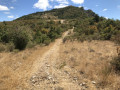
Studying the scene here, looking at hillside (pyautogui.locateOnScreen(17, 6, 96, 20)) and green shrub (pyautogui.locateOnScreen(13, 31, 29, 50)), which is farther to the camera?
hillside (pyautogui.locateOnScreen(17, 6, 96, 20))

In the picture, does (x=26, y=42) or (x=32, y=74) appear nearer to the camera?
(x=32, y=74)

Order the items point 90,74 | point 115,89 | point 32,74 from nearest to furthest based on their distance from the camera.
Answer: point 115,89 < point 90,74 < point 32,74

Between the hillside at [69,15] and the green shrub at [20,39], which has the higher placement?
the hillside at [69,15]

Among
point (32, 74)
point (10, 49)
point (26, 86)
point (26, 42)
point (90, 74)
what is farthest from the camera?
point (26, 42)

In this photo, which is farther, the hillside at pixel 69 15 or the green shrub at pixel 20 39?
the hillside at pixel 69 15

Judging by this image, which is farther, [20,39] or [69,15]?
[69,15]

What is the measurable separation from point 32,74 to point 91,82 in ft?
9.89

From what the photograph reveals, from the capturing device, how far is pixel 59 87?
11.4ft

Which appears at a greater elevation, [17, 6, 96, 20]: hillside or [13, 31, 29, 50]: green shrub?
[17, 6, 96, 20]: hillside

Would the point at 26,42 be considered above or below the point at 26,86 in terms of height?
above

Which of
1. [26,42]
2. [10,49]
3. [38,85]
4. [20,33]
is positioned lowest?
[38,85]

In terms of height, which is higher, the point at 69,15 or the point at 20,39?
the point at 69,15

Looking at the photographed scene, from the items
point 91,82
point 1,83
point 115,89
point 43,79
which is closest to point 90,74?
point 91,82

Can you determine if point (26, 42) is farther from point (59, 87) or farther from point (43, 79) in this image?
point (59, 87)
